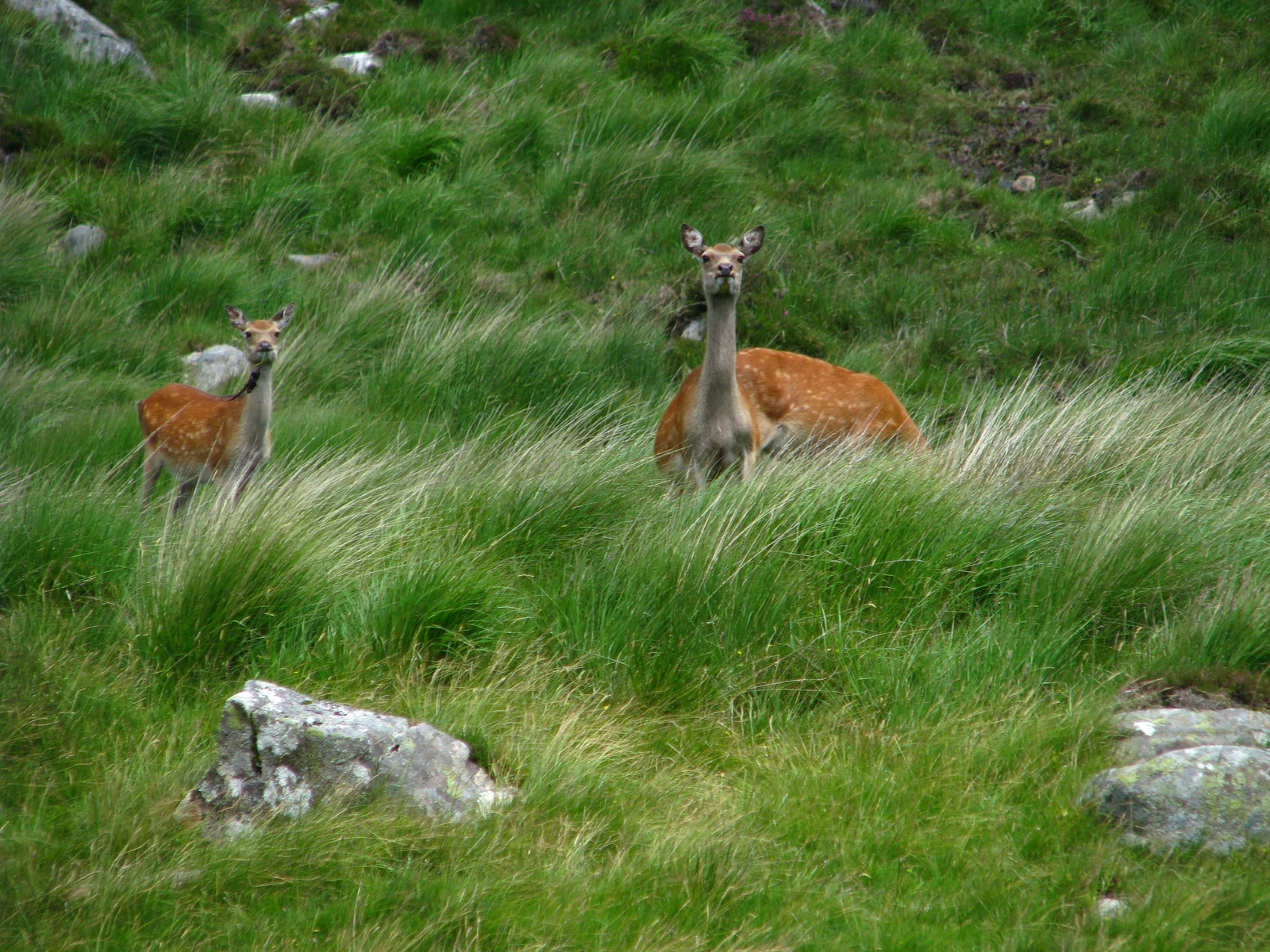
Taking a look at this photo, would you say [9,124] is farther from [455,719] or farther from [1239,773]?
[1239,773]

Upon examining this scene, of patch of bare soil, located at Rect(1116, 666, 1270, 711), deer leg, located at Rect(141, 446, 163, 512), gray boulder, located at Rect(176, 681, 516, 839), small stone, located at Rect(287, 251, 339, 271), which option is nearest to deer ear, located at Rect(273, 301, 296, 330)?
deer leg, located at Rect(141, 446, 163, 512)

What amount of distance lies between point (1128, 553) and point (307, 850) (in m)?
3.54

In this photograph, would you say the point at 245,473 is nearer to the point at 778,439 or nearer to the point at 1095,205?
the point at 778,439

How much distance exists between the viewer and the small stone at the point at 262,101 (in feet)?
40.8

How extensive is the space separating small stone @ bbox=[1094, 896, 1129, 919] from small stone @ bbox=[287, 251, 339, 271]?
887 cm

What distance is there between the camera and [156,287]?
10.2 m

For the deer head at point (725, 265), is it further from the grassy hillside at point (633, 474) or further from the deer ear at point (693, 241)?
the grassy hillside at point (633, 474)

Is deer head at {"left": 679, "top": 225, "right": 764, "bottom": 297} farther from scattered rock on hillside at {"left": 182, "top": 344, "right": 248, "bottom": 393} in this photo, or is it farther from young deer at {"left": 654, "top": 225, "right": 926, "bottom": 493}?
scattered rock on hillside at {"left": 182, "top": 344, "right": 248, "bottom": 393}

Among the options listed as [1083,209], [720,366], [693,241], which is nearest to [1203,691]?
[720,366]

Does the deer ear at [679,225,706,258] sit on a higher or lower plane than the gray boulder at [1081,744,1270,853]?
higher

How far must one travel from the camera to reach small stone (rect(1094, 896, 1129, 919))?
347cm

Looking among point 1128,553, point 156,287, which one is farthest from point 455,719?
point 156,287

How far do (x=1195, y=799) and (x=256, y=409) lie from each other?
5.70 meters

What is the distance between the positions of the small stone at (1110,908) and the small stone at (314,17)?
13276 mm
